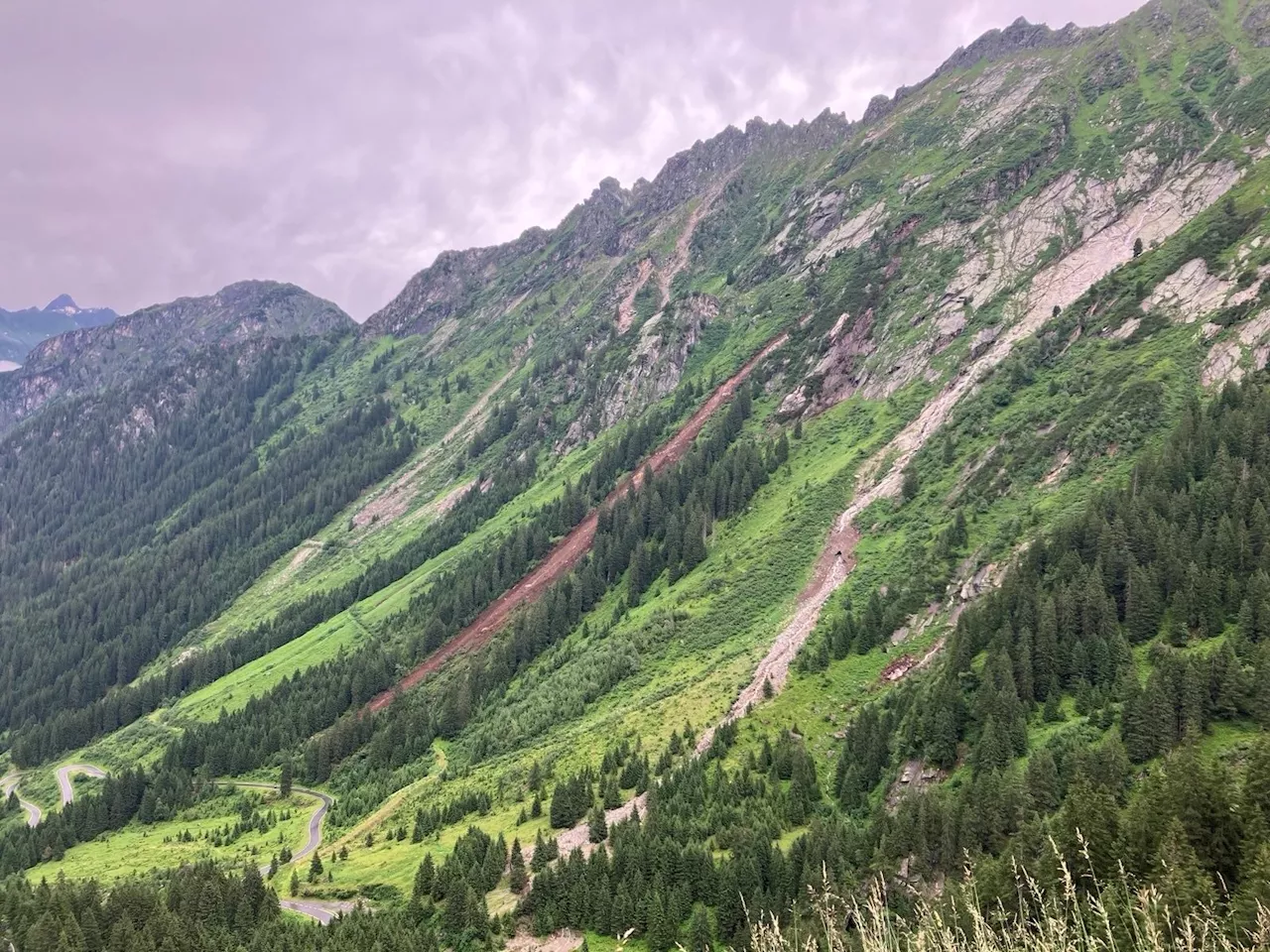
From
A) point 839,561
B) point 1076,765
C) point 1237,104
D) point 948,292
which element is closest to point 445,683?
point 839,561

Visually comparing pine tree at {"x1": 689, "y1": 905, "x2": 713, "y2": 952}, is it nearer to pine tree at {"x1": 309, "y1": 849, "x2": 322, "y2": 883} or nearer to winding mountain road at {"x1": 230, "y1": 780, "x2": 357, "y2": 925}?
winding mountain road at {"x1": 230, "y1": 780, "x2": 357, "y2": 925}

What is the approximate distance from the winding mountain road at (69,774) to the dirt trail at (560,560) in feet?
189

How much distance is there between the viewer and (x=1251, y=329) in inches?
3337

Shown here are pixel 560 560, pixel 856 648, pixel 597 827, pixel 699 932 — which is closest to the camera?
pixel 699 932

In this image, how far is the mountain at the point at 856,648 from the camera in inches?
1805

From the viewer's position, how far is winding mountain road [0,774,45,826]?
12525 centimetres

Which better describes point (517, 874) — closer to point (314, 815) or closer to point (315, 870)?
point (315, 870)

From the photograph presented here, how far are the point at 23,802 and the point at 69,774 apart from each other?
8856mm

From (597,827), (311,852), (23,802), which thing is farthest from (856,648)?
(23,802)

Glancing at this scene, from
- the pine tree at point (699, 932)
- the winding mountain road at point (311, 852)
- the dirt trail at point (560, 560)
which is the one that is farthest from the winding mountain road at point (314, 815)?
the pine tree at point (699, 932)

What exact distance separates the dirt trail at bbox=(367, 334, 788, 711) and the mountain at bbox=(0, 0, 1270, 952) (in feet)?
4.52

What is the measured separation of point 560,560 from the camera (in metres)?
151

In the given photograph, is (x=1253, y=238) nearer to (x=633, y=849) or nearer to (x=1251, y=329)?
(x=1251, y=329)

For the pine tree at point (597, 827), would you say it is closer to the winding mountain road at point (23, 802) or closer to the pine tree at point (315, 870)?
the pine tree at point (315, 870)
